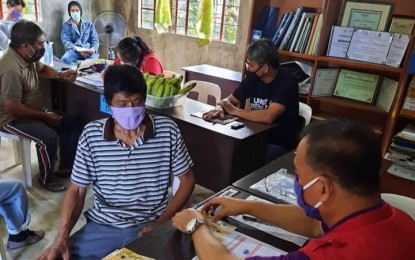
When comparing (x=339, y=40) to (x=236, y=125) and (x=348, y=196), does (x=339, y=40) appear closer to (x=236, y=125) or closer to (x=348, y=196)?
(x=236, y=125)

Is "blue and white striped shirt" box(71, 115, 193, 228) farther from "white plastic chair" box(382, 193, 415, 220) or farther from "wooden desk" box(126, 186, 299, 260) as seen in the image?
"white plastic chair" box(382, 193, 415, 220)

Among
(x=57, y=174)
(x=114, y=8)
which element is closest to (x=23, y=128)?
(x=57, y=174)

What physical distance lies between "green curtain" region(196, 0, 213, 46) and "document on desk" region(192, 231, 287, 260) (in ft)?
12.8

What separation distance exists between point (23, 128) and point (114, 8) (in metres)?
4.26

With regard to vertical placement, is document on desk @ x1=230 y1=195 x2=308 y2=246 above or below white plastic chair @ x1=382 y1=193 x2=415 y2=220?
below

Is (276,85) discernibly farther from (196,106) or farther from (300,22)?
(300,22)

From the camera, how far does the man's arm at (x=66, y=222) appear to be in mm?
1258

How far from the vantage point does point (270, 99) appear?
2.43 metres

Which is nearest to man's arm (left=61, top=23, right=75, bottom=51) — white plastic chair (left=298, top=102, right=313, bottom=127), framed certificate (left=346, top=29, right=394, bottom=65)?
white plastic chair (left=298, top=102, right=313, bottom=127)

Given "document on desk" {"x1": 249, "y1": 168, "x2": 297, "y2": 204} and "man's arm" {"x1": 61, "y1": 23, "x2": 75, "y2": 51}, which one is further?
"man's arm" {"x1": 61, "y1": 23, "x2": 75, "y2": 51}

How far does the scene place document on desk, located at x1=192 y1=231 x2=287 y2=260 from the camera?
0.96 metres

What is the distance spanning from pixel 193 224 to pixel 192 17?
181 inches

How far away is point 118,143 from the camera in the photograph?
54.1 inches

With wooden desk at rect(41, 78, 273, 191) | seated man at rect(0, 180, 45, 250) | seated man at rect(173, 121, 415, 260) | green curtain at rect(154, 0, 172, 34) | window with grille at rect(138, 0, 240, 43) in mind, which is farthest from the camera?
green curtain at rect(154, 0, 172, 34)
